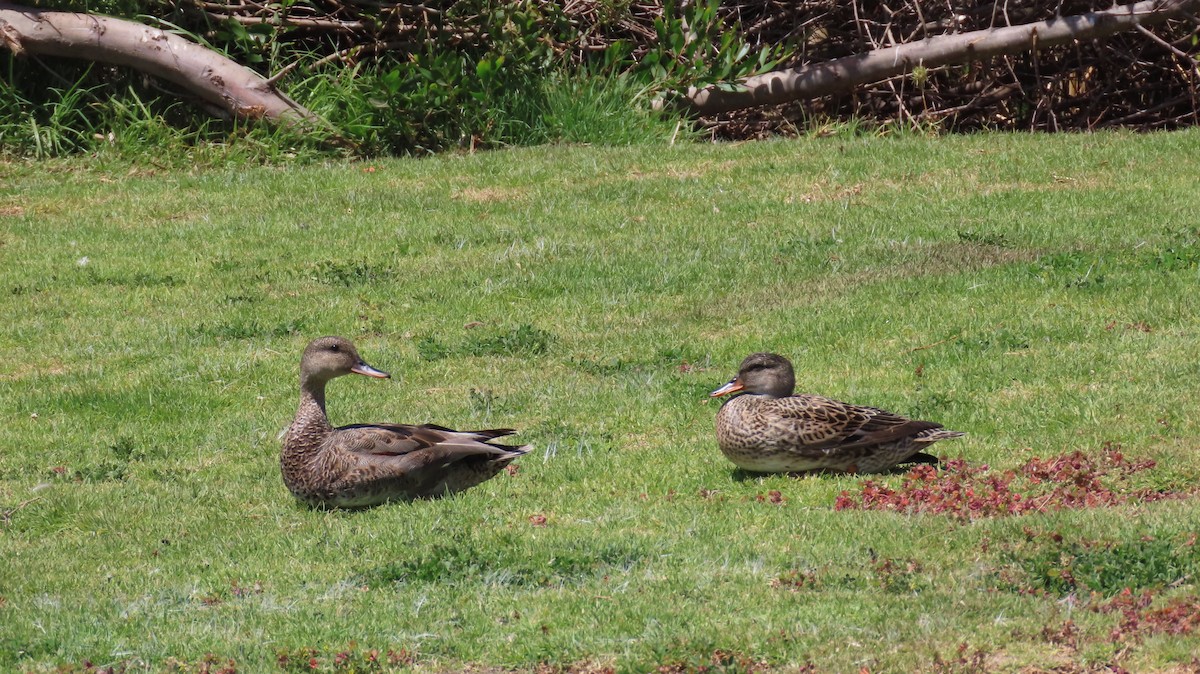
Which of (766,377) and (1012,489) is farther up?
(766,377)

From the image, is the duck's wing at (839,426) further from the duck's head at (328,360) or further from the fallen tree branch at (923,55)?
the fallen tree branch at (923,55)

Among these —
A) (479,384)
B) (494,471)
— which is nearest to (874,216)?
(479,384)

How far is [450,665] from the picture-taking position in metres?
5.99

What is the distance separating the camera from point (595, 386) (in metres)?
10.1

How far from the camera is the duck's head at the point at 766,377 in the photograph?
855 cm

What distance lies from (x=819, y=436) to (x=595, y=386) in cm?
234

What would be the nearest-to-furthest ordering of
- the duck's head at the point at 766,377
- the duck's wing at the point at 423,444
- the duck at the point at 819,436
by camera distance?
the duck's wing at the point at 423,444, the duck at the point at 819,436, the duck's head at the point at 766,377

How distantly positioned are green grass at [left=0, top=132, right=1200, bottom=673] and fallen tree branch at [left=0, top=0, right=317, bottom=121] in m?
1.29

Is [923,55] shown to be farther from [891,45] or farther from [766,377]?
[766,377]

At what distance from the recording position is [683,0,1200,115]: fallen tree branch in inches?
721

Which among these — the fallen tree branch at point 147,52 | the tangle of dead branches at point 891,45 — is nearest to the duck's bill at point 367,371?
the fallen tree branch at point 147,52

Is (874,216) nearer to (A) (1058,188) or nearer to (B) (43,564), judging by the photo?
(A) (1058,188)

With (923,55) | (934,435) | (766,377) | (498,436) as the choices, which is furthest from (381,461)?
(923,55)

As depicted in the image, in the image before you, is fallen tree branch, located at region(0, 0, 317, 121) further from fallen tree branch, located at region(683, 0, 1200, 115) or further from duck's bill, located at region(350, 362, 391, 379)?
duck's bill, located at region(350, 362, 391, 379)
